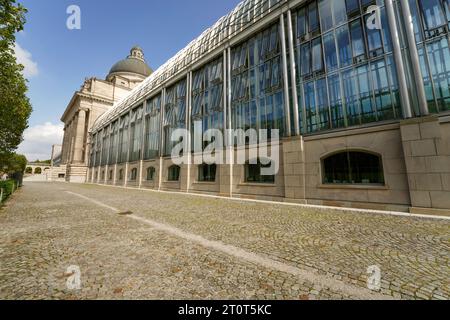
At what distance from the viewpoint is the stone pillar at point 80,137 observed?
61.5 meters

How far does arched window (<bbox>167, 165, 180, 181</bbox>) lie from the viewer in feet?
82.9

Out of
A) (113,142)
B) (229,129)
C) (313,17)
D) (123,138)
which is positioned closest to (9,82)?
(229,129)

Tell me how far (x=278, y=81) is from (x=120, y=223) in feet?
48.7

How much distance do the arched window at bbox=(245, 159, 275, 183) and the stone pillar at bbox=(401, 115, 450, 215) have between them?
313 inches

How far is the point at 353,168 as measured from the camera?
12.3 meters

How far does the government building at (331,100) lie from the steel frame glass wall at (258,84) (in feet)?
0.32

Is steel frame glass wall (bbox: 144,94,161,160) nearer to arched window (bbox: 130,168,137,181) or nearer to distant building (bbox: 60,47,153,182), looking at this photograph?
arched window (bbox: 130,168,137,181)

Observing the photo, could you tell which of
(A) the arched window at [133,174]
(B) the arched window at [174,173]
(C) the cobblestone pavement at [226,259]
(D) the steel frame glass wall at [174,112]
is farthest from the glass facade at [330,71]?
(A) the arched window at [133,174]

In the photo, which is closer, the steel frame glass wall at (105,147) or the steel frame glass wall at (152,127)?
the steel frame glass wall at (152,127)

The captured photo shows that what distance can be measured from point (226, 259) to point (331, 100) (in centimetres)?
1297

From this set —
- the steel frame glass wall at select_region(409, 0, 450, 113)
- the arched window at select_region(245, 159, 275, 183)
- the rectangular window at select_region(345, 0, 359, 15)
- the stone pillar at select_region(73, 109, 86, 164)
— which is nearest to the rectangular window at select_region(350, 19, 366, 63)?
the rectangular window at select_region(345, 0, 359, 15)

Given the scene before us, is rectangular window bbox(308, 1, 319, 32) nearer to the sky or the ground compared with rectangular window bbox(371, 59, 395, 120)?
nearer to the sky

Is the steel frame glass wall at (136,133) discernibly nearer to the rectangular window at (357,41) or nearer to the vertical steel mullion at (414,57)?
the rectangular window at (357,41)

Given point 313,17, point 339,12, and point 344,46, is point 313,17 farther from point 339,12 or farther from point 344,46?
point 344,46
